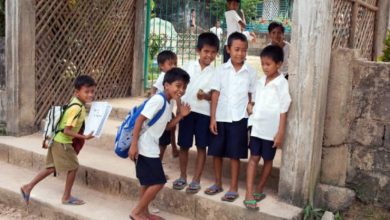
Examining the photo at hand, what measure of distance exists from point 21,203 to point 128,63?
11.4 feet

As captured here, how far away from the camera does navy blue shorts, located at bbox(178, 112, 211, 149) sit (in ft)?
13.2

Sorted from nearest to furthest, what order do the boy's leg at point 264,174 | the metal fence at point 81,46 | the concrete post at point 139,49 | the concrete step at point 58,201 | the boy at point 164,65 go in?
1. the boy's leg at point 264,174
2. the concrete step at point 58,201
3. the boy at point 164,65
4. the metal fence at point 81,46
5. the concrete post at point 139,49

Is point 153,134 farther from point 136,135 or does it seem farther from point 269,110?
point 269,110

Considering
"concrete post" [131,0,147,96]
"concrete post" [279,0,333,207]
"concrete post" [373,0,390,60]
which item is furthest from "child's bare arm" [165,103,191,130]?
"concrete post" [131,0,147,96]

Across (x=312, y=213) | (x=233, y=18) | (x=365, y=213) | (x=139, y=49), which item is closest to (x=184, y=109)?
(x=312, y=213)

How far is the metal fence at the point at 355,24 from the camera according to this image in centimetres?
412

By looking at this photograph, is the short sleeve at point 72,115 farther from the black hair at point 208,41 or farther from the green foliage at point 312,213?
the green foliage at point 312,213

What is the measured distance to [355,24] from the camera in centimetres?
457

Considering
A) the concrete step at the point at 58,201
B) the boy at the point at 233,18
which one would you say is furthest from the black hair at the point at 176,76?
the boy at the point at 233,18

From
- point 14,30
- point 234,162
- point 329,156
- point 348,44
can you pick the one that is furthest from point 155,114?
point 14,30

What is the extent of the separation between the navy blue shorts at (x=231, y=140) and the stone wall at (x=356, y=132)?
0.72m

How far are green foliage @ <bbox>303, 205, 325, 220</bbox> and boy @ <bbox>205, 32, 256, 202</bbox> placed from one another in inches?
23.1

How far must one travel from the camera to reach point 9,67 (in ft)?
19.2

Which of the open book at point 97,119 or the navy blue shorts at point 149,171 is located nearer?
the navy blue shorts at point 149,171
